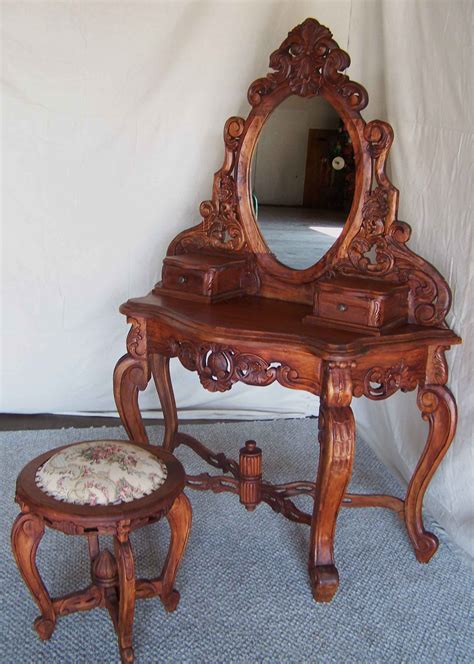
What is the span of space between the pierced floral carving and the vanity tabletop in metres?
0.09

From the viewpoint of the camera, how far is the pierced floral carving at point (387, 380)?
2066 mm

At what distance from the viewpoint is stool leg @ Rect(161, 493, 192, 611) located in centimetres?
194

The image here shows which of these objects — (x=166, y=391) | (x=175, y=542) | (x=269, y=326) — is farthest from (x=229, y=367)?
(x=166, y=391)

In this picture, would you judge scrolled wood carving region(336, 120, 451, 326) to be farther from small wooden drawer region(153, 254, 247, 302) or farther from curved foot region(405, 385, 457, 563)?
small wooden drawer region(153, 254, 247, 302)

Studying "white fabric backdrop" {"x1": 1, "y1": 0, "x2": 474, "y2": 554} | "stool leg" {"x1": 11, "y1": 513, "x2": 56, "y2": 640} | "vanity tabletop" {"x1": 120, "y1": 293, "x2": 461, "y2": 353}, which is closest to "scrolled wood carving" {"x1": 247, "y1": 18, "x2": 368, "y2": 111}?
"white fabric backdrop" {"x1": 1, "y1": 0, "x2": 474, "y2": 554}

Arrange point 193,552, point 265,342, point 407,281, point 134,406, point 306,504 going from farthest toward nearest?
point 306,504
point 134,406
point 193,552
point 407,281
point 265,342

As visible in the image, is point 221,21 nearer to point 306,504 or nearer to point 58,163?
point 58,163

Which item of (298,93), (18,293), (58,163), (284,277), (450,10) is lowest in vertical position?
(18,293)

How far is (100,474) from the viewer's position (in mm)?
1813

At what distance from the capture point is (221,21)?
9.82 ft

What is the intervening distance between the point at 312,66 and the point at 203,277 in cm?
78

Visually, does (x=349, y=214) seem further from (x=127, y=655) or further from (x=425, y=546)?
(x=127, y=655)

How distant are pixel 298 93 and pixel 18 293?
1.65 metres

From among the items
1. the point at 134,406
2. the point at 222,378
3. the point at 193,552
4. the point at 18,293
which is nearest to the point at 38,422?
the point at 18,293
